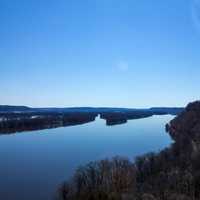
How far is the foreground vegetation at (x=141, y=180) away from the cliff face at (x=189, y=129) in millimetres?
1843

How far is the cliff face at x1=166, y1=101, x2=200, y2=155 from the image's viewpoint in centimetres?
2241

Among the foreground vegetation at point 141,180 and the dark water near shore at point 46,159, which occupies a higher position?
the foreground vegetation at point 141,180

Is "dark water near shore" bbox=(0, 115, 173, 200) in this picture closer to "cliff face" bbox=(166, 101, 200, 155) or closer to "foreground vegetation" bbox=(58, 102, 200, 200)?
"foreground vegetation" bbox=(58, 102, 200, 200)

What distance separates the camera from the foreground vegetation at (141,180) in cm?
1112

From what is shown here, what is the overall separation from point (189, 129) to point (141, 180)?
13.2m

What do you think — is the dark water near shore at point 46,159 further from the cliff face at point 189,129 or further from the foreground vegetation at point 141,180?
the cliff face at point 189,129

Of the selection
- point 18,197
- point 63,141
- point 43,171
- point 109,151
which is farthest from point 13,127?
point 18,197

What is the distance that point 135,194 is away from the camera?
11227 mm

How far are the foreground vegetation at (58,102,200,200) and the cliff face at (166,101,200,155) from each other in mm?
1843

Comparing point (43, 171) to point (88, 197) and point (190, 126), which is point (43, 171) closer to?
point (88, 197)

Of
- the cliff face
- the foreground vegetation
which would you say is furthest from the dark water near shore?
the cliff face

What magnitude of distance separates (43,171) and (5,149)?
31.1 feet

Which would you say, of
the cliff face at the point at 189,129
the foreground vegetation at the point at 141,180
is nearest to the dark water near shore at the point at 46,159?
the foreground vegetation at the point at 141,180

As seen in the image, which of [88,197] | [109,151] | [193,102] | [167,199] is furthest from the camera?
[193,102]
